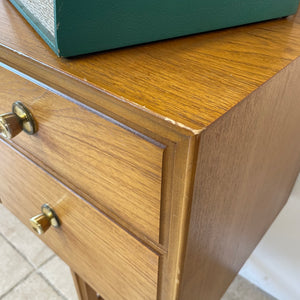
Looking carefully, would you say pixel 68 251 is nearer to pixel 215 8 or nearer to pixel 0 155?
pixel 0 155

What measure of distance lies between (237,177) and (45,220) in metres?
0.27

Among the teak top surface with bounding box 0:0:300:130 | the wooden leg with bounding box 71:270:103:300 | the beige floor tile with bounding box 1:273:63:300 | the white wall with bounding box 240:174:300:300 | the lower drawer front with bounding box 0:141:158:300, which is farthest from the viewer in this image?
the beige floor tile with bounding box 1:273:63:300

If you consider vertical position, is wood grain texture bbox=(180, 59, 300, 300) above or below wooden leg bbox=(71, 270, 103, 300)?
above

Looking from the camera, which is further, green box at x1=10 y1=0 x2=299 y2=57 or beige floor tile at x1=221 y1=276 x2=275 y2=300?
beige floor tile at x1=221 y1=276 x2=275 y2=300

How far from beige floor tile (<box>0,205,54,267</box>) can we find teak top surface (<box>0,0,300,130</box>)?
82 cm

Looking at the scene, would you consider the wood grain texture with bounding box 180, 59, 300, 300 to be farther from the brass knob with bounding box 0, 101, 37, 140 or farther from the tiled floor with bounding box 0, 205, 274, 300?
the tiled floor with bounding box 0, 205, 274, 300

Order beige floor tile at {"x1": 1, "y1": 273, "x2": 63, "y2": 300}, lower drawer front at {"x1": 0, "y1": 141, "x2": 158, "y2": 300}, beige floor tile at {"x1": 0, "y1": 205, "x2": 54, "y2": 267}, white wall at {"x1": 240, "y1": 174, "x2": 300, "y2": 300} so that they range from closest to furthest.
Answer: lower drawer front at {"x1": 0, "y1": 141, "x2": 158, "y2": 300} → white wall at {"x1": 240, "y1": 174, "x2": 300, "y2": 300} → beige floor tile at {"x1": 1, "y1": 273, "x2": 63, "y2": 300} → beige floor tile at {"x1": 0, "y1": 205, "x2": 54, "y2": 267}

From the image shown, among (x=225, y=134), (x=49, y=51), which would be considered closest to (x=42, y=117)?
(x=49, y=51)

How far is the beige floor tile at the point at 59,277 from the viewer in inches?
35.1

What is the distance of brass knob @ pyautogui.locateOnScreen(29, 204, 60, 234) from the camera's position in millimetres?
411

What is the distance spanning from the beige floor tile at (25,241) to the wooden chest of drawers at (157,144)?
0.64 meters

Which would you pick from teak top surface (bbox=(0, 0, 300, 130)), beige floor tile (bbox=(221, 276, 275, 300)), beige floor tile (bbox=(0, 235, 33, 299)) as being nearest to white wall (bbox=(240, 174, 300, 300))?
beige floor tile (bbox=(221, 276, 275, 300))

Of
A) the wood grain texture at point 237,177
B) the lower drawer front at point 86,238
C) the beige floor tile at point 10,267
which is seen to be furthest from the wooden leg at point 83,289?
the beige floor tile at point 10,267

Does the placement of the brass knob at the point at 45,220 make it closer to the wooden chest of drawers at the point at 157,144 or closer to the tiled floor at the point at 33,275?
the wooden chest of drawers at the point at 157,144
